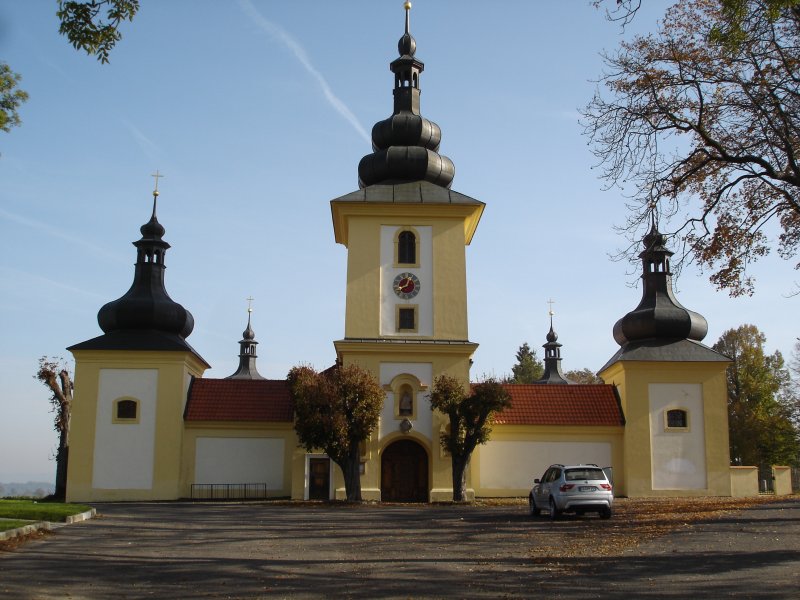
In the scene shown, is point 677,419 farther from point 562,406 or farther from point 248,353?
point 248,353

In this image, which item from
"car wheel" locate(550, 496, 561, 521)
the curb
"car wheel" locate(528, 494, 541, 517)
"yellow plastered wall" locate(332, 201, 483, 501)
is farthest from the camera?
"yellow plastered wall" locate(332, 201, 483, 501)

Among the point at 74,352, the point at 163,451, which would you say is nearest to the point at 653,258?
the point at 163,451

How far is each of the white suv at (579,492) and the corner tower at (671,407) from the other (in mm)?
14279

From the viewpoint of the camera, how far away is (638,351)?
3691cm

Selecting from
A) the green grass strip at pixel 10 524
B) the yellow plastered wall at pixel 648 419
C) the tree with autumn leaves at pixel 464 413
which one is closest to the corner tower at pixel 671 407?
the yellow plastered wall at pixel 648 419

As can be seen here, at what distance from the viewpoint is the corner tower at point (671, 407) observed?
35281mm

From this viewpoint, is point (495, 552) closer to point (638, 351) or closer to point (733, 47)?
point (733, 47)

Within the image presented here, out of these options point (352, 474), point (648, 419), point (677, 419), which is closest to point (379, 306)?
point (352, 474)

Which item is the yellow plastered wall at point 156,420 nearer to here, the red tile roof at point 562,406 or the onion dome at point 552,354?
the red tile roof at point 562,406

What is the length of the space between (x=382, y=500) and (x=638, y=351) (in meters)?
12.6

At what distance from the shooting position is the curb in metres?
15.8

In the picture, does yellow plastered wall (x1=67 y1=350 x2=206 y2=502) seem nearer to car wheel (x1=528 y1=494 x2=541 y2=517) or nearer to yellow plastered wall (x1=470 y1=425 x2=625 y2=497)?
yellow plastered wall (x1=470 y1=425 x2=625 y2=497)

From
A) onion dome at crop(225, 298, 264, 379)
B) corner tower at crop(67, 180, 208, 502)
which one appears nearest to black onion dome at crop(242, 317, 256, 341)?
onion dome at crop(225, 298, 264, 379)

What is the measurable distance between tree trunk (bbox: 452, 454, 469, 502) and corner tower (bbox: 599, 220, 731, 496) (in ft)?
26.1
